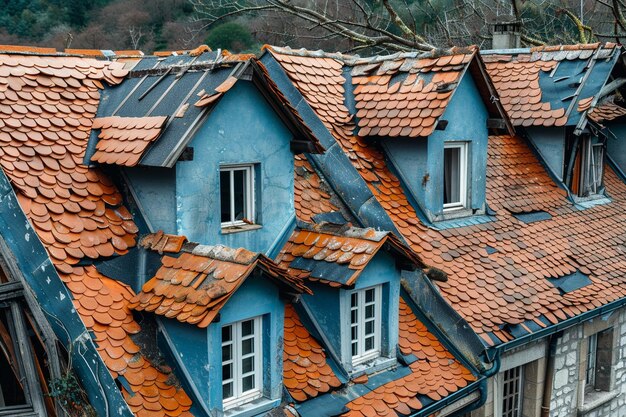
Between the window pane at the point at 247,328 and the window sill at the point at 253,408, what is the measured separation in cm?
60

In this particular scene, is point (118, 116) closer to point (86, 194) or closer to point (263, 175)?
point (86, 194)

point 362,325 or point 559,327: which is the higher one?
point 362,325

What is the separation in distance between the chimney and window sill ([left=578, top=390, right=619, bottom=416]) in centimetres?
726

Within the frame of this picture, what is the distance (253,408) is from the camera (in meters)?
6.27

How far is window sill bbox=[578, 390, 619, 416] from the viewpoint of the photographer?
11182mm

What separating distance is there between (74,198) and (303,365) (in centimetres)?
274

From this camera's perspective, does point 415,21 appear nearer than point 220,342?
No

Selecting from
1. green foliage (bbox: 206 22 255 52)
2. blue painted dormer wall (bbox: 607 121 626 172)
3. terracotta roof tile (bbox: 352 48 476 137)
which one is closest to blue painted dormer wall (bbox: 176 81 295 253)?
terracotta roof tile (bbox: 352 48 476 137)

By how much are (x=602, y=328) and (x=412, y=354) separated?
467 centimetres

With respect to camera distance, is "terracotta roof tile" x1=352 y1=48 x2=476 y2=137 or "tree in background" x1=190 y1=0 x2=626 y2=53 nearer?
"terracotta roof tile" x1=352 y1=48 x2=476 y2=137

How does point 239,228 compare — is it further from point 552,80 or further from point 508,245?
point 552,80

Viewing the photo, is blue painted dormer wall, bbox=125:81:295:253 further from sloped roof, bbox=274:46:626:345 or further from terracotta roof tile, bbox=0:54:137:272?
sloped roof, bbox=274:46:626:345

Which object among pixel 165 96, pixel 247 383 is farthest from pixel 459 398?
pixel 165 96

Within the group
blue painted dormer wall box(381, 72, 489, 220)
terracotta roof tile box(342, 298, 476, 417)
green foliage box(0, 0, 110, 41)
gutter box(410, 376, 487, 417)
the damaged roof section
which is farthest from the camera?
green foliage box(0, 0, 110, 41)
